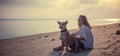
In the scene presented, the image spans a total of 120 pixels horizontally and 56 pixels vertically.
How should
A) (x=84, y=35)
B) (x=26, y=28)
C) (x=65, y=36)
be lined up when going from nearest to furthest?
(x=65, y=36) → (x=84, y=35) → (x=26, y=28)

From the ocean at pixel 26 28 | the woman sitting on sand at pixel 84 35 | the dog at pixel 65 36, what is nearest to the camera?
the dog at pixel 65 36

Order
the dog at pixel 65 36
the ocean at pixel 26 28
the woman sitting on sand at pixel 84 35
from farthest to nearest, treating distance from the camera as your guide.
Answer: the ocean at pixel 26 28 → the woman sitting on sand at pixel 84 35 → the dog at pixel 65 36

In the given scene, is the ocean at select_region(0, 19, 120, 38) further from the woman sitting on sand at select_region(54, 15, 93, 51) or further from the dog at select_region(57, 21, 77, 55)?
the dog at select_region(57, 21, 77, 55)

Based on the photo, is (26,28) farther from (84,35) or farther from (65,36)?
(65,36)

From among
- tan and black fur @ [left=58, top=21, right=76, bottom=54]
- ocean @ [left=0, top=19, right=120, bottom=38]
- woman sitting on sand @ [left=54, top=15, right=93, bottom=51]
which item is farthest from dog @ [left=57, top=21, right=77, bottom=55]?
ocean @ [left=0, top=19, right=120, bottom=38]

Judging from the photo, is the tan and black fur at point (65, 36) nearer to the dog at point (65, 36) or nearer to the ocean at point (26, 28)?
the dog at point (65, 36)

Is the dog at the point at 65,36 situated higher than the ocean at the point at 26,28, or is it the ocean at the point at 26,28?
the dog at the point at 65,36

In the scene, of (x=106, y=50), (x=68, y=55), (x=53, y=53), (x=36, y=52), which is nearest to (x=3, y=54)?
(x=36, y=52)

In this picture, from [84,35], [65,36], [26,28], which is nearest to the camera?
[65,36]

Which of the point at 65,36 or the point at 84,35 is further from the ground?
the point at 65,36

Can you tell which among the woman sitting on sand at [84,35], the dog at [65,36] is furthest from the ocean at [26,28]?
the dog at [65,36]

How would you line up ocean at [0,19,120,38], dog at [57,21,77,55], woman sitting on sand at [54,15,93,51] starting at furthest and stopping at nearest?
ocean at [0,19,120,38]
woman sitting on sand at [54,15,93,51]
dog at [57,21,77,55]

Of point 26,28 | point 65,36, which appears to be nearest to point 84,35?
point 65,36

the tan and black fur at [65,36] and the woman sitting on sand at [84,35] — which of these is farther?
the woman sitting on sand at [84,35]
